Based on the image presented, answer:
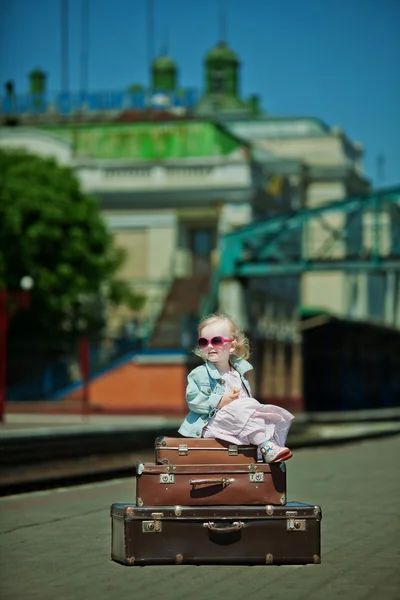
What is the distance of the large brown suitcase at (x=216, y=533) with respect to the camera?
8.84 meters

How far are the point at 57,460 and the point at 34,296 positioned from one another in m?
39.1

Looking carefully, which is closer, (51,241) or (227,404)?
(227,404)

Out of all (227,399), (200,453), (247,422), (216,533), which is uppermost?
(227,399)

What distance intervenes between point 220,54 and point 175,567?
120216 millimetres

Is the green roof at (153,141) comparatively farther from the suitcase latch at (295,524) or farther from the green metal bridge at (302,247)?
the suitcase latch at (295,524)

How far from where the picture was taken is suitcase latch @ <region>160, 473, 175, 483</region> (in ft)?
29.1

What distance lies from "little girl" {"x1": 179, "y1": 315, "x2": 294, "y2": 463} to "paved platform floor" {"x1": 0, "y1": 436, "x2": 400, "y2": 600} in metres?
0.80

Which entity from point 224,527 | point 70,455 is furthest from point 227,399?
point 70,455

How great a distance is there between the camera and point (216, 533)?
885cm

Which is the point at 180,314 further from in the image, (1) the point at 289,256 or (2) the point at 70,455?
(2) the point at 70,455

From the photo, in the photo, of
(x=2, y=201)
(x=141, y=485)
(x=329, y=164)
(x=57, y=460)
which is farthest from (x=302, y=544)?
(x=329, y=164)

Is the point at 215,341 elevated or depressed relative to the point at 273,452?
elevated

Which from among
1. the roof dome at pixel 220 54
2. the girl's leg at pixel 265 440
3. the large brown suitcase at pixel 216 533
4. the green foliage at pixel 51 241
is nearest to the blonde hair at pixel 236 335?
the girl's leg at pixel 265 440

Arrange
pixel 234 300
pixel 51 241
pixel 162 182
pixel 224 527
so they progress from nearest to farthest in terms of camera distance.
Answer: pixel 224 527 < pixel 51 241 < pixel 234 300 < pixel 162 182
